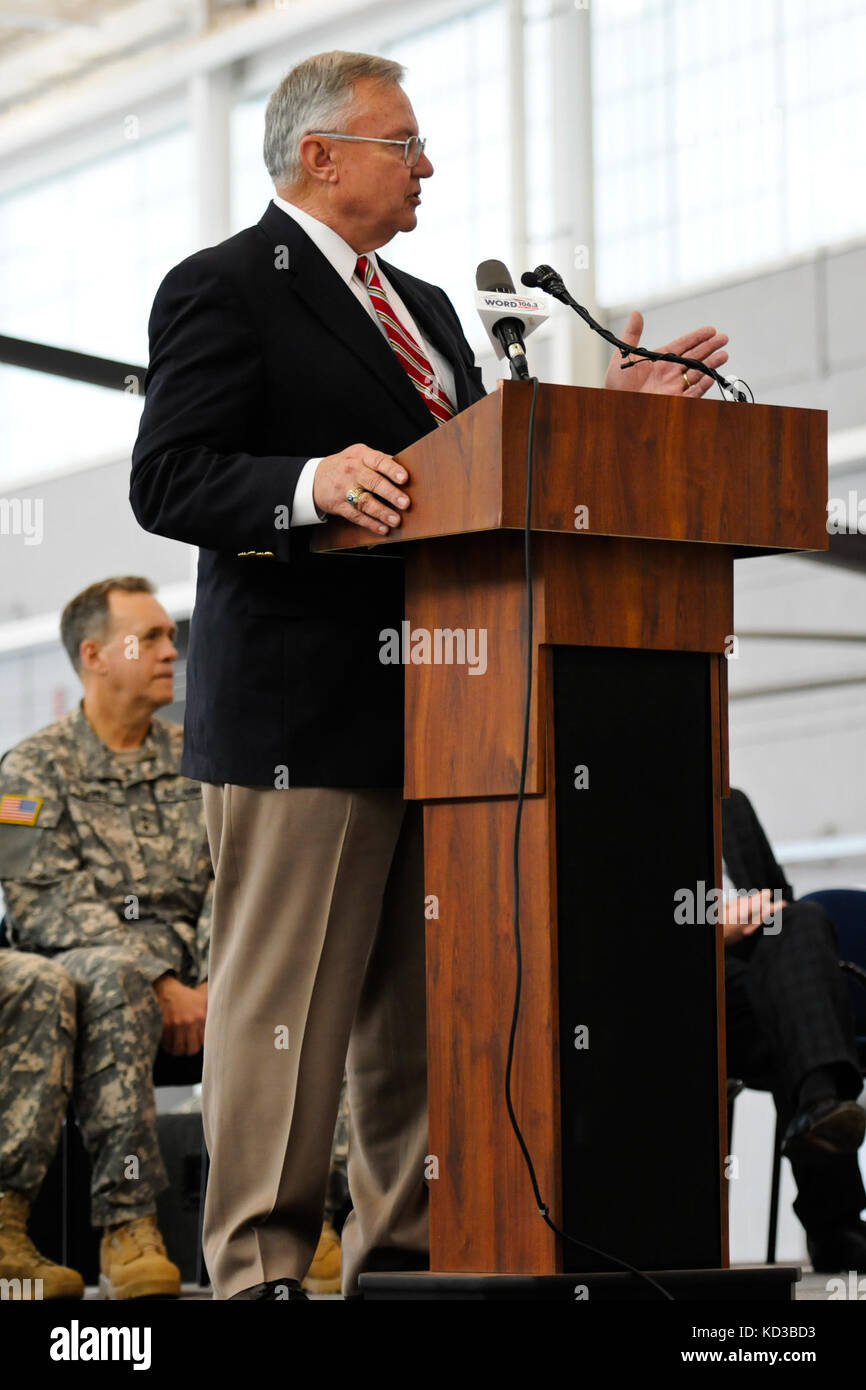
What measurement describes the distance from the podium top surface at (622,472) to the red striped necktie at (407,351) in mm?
319

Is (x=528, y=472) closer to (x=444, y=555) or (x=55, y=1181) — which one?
(x=444, y=555)

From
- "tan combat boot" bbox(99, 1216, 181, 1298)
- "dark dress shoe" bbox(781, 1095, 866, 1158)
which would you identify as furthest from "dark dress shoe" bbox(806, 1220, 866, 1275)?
"tan combat boot" bbox(99, 1216, 181, 1298)

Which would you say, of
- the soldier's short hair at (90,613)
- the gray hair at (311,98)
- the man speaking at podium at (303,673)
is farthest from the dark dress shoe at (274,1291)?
the soldier's short hair at (90,613)

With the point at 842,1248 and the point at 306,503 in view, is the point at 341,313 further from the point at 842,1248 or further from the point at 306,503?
the point at 842,1248

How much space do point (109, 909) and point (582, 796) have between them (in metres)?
1.70

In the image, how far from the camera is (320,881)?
191cm

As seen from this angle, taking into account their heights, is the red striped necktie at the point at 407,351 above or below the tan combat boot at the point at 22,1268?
above

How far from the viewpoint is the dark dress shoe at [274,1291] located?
1786mm

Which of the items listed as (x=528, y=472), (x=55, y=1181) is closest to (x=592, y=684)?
(x=528, y=472)

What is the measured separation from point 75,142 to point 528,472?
6.35 metres

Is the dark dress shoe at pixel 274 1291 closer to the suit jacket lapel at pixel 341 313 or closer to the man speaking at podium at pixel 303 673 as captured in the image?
the man speaking at podium at pixel 303 673

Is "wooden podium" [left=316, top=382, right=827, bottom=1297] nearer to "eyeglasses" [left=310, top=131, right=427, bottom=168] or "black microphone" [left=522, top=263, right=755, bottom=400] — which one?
"black microphone" [left=522, top=263, right=755, bottom=400]

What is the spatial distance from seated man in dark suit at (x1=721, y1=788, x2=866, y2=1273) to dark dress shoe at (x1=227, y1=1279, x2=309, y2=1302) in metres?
1.34

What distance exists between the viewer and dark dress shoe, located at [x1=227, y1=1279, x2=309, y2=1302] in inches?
70.3
